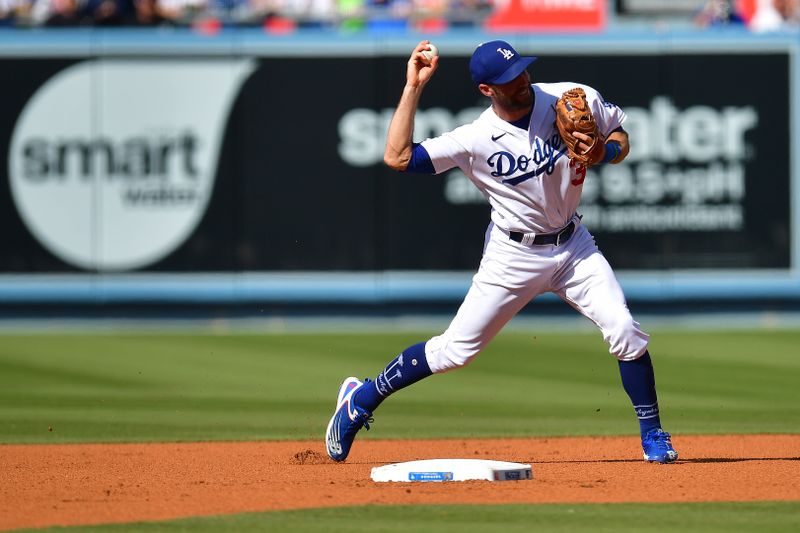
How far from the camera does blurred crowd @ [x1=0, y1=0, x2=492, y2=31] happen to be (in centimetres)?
1627

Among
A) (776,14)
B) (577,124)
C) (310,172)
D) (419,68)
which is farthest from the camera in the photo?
(776,14)

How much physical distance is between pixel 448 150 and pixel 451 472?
1.48 metres

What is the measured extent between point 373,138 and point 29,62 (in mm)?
3702

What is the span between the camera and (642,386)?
739 centimetres

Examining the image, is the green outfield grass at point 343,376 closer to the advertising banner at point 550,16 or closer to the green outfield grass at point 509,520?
the green outfield grass at point 509,520

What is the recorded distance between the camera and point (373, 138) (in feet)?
53.4

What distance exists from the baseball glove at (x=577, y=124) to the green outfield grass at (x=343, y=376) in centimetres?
273

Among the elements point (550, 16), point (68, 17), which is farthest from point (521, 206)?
point (68, 17)

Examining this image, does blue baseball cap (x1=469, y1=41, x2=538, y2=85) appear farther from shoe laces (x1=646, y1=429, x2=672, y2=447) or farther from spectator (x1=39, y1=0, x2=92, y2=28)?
spectator (x1=39, y1=0, x2=92, y2=28)

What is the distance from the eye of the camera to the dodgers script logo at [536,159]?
7145mm

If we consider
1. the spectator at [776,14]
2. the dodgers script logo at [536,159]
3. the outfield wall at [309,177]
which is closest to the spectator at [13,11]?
the outfield wall at [309,177]

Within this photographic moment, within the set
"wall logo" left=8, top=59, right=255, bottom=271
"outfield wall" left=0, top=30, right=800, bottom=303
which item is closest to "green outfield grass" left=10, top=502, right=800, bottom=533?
"outfield wall" left=0, top=30, right=800, bottom=303

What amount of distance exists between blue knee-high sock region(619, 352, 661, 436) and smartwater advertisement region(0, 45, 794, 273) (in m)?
8.72

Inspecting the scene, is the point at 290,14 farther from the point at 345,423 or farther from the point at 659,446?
the point at 659,446
